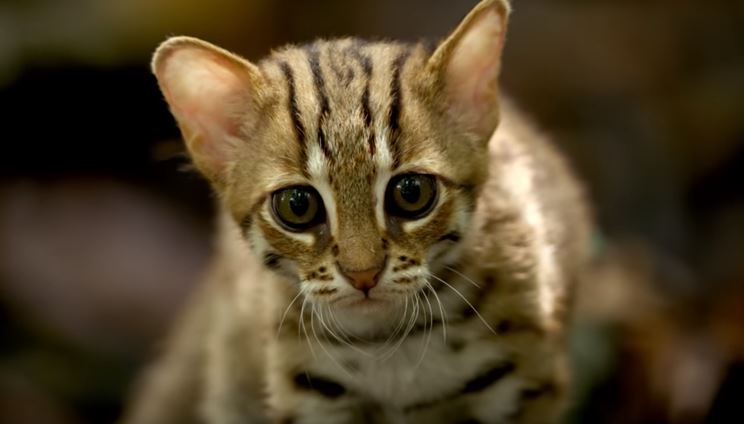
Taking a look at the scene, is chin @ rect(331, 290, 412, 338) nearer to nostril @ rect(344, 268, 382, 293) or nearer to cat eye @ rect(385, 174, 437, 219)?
nostril @ rect(344, 268, 382, 293)

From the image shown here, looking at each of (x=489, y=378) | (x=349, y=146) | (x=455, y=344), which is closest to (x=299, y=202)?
(x=349, y=146)

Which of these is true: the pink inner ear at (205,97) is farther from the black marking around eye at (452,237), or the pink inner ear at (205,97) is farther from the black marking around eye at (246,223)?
the black marking around eye at (452,237)

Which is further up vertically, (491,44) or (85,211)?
(85,211)

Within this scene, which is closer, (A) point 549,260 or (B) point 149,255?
(A) point 549,260

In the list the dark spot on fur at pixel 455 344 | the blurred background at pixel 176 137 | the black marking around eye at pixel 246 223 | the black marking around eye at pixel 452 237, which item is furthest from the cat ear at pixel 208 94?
the blurred background at pixel 176 137

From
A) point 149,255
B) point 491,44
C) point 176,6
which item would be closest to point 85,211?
point 149,255

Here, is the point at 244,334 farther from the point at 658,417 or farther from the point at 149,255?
the point at 149,255
